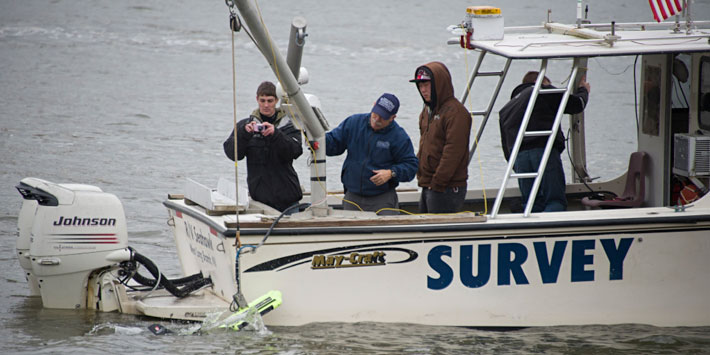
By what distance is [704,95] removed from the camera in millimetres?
7242

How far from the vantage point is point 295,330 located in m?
6.51

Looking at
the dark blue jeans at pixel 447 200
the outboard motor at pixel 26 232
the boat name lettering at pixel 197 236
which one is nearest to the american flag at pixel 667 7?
the dark blue jeans at pixel 447 200

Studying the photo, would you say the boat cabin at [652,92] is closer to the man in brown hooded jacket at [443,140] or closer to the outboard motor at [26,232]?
the man in brown hooded jacket at [443,140]

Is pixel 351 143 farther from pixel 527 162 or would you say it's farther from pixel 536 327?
pixel 536 327

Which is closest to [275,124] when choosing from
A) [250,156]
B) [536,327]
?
[250,156]

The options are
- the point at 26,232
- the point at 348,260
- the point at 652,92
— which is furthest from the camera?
the point at 652,92

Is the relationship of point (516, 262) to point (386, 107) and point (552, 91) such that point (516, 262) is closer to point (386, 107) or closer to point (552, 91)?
point (552, 91)

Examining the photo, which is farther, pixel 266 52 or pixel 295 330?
pixel 295 330

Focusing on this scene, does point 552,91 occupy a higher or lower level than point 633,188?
higher

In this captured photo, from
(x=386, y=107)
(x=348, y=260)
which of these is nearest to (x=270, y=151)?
(x=386, y=107)

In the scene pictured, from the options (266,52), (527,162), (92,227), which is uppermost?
(266,52)

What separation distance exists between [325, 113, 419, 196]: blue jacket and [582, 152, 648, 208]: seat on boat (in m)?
1.86

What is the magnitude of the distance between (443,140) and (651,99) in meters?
1.99

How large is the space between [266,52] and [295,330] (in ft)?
6.40
